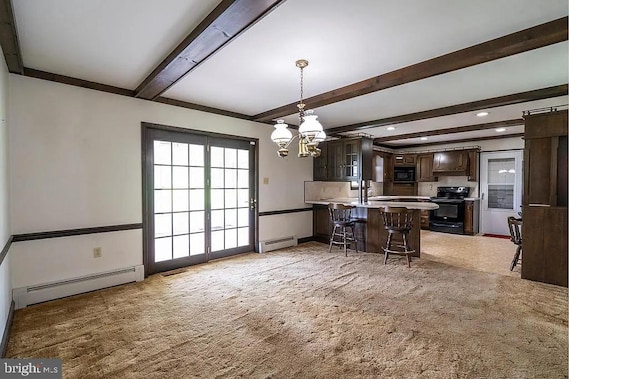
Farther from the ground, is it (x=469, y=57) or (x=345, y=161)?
(x=469, y=57)

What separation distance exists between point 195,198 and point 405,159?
19.6 feet

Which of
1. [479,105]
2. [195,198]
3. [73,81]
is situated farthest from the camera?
[195,198]

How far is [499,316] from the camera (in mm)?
2758

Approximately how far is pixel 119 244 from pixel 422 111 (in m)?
4.73

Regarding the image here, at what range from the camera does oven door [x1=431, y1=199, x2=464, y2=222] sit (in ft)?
23.3

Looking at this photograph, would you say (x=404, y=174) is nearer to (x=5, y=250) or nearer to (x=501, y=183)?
(x=501, y=183)

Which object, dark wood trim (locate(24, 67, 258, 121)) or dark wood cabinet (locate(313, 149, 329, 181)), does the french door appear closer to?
dark wood trim (locate(24, 67, 258, 121))

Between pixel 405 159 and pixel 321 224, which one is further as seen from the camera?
pixel 405 159

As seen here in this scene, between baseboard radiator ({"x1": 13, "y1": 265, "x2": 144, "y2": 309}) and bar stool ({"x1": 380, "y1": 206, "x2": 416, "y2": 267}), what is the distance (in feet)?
11.5

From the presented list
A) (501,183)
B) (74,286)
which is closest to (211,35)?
(74,286)

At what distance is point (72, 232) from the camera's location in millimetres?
3270

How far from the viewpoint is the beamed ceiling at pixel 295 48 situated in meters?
2.01
